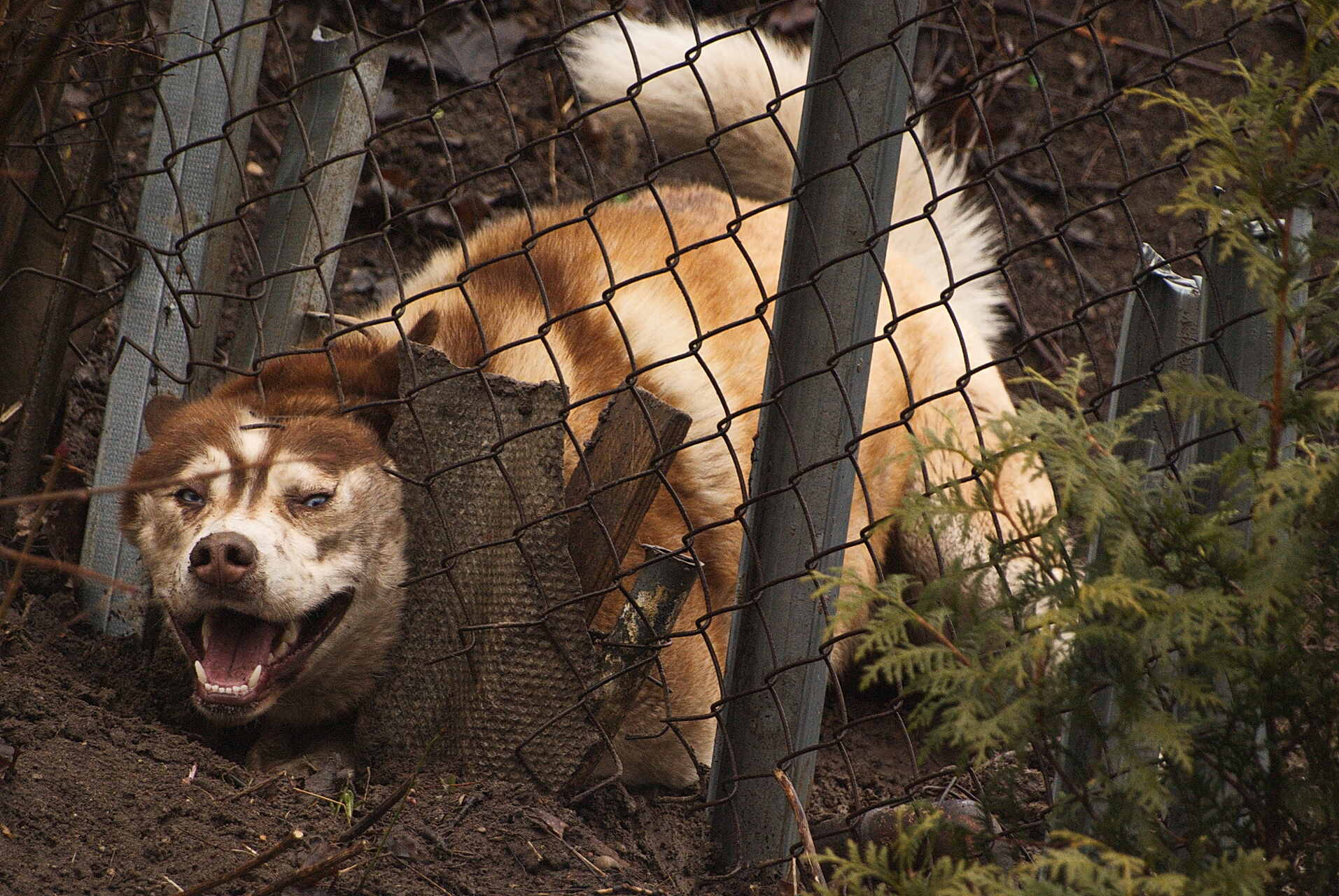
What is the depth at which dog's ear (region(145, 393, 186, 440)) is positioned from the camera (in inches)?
108

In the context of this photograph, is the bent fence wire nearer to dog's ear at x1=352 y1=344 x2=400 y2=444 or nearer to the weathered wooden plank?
the weathered wooden plank

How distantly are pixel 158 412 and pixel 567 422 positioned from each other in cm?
98

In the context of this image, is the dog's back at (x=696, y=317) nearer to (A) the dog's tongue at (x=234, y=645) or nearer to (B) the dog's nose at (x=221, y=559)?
(B) the dog's nose at (x=221, y=559)

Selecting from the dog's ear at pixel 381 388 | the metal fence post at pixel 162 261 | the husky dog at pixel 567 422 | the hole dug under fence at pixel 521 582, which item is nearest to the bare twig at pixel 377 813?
the hole dug under fence at pixel 521 582

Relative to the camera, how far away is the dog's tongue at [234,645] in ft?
8.39

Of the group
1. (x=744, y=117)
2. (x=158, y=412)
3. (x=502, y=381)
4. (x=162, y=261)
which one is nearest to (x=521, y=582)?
(x=502, y=381)

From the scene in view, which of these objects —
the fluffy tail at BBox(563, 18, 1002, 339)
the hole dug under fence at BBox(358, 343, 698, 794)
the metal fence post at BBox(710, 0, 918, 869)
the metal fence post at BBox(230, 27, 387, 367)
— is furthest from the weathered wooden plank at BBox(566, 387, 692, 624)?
the fluffy tail at BBox(563, 18, 1002, 339)

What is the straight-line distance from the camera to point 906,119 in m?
1.98

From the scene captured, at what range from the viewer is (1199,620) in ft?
4.63

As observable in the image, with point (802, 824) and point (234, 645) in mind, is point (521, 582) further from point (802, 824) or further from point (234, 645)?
point (802, 824)

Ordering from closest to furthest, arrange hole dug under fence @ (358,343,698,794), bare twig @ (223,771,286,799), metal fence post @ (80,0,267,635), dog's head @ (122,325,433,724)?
bare twig @ (223,771,286,799) < hole dug under fence @ (358,343,698,794) < dog's head @ (122,325,433,724) < metal fence post @ (80,0,267,635)

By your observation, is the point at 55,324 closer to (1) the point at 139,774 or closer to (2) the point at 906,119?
(1) the point at 139,774

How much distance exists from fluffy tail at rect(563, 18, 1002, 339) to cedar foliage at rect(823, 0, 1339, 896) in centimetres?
Result: 238

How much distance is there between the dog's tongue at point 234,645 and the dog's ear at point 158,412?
47 centimetres
